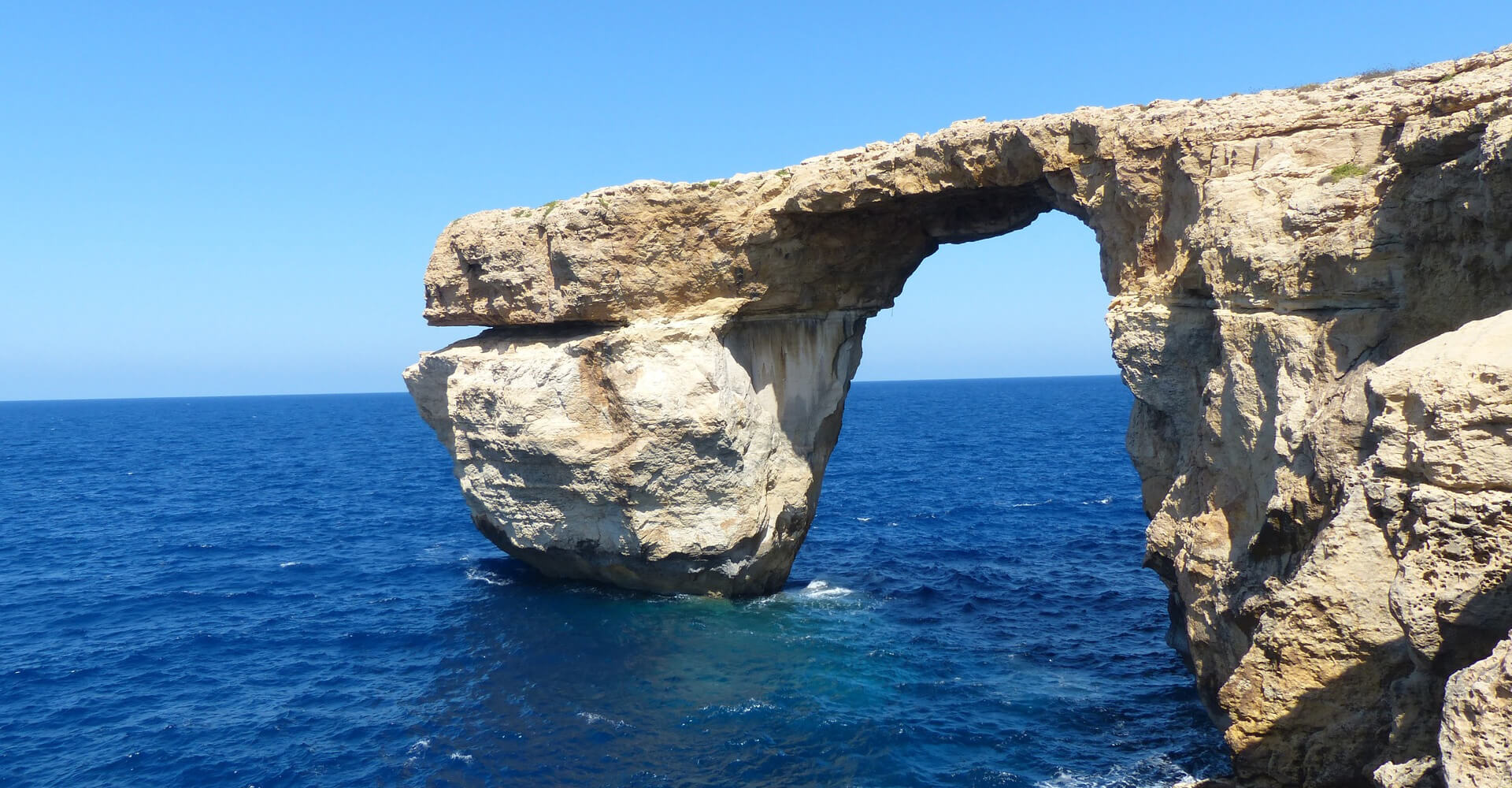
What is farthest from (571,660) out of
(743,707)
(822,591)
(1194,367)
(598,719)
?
(1194,367)

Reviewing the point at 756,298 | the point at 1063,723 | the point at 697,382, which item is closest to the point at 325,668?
the point at 697,382

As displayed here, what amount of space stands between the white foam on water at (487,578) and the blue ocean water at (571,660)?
4.3 inches

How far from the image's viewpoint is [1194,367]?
57.3 ft

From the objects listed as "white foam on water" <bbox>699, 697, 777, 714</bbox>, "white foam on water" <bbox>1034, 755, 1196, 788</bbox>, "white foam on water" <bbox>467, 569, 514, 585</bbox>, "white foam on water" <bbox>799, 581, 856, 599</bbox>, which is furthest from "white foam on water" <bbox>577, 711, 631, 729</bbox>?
"white foam on water" <bbox>467, 569, 514, 585</bbox>

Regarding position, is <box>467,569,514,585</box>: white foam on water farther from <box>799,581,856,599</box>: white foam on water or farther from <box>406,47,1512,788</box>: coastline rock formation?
<box>799,581,856,599</box>: white foam on water

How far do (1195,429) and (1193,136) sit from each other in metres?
5.21

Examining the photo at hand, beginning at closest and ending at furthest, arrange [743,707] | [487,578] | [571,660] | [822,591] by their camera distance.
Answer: [743,707] → [571,660] → [822,591] → [487,578]

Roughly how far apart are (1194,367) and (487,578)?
68.1 feet

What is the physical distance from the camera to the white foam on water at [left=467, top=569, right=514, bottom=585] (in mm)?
28516

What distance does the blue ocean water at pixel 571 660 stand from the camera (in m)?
17.2

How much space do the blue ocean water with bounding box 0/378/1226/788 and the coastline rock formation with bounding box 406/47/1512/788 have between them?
88.8 inches

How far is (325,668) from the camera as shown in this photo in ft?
73.3

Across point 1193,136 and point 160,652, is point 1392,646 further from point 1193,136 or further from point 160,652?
point 160,652

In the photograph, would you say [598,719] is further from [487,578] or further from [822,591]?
[487,578]
